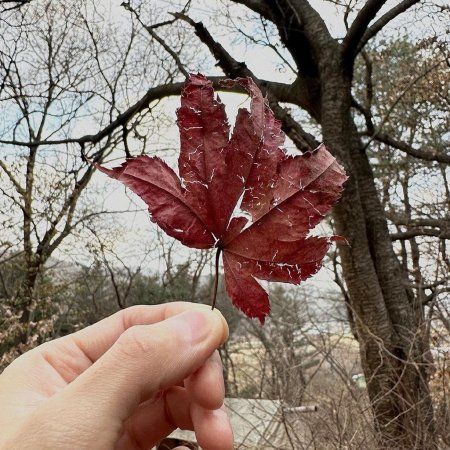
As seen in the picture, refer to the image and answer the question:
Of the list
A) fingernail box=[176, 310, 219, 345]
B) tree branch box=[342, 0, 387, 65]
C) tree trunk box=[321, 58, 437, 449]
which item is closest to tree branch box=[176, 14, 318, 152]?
tree trunk box=[321, 58, 437, 449]

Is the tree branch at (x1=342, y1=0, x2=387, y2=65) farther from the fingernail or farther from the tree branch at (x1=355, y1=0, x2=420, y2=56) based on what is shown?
the fingernail

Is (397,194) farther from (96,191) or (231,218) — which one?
(231,218)

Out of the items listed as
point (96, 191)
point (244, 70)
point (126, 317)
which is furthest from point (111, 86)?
point (126, 317)

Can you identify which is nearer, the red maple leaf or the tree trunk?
the red maple leaf

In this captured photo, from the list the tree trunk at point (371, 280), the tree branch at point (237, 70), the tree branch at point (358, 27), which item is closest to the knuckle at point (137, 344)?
the tree branch at point (237, 70)

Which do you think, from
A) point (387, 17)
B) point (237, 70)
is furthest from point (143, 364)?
point (387, 17)

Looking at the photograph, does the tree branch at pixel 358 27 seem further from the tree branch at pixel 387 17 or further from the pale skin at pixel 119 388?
the pale skin at pixel 119 388

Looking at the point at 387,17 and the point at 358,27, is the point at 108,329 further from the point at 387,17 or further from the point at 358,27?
the point at 387,17
